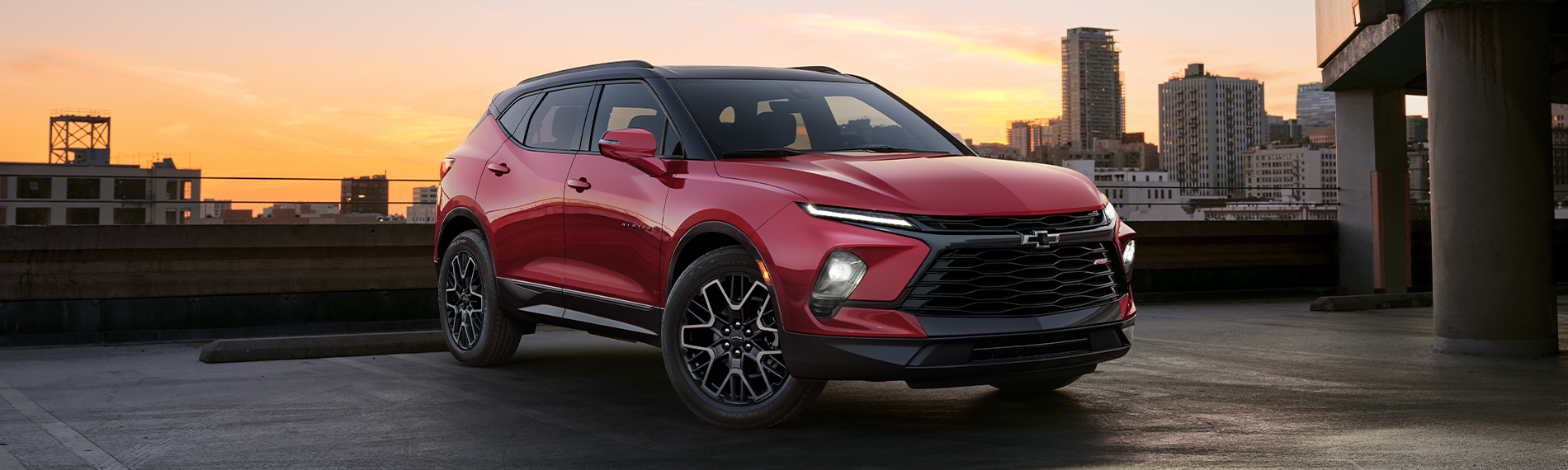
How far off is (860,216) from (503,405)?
252 centimetres

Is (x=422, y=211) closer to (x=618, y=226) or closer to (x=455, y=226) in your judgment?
(x=455, y=226)

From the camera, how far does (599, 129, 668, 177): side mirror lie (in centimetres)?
591

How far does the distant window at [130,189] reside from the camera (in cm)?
10253

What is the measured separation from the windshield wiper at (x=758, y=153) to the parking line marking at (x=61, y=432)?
2.96 m

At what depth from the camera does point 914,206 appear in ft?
16.4

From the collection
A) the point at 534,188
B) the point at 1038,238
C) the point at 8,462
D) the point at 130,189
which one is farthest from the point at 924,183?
the point at 130,189

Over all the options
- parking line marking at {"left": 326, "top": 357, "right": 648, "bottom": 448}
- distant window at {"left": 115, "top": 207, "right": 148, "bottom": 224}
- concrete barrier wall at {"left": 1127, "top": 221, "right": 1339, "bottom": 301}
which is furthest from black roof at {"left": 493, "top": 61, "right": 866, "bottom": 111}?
concrete barrier wall at {"left": 1127, "top": 221, "right": 1339, "bottom": 301}

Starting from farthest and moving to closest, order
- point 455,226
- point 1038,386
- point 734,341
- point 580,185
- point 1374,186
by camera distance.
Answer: point 1374,186
point 455,226
point 1038,386
point 580,185
point 734,341

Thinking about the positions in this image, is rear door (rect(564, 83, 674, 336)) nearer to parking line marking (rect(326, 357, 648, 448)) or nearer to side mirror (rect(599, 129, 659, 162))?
side mirror (rect(599, 129, 659, 162))

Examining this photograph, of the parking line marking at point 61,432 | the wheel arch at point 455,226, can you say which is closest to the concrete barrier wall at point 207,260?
the wheel arch at point 455,226

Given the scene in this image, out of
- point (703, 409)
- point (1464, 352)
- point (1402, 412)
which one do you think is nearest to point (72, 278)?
point (703, 409)

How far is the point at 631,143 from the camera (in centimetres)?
592

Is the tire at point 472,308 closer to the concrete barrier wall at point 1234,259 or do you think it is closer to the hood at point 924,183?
the hood at point 924,183

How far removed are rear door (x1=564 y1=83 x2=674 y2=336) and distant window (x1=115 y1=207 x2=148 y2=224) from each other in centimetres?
795
